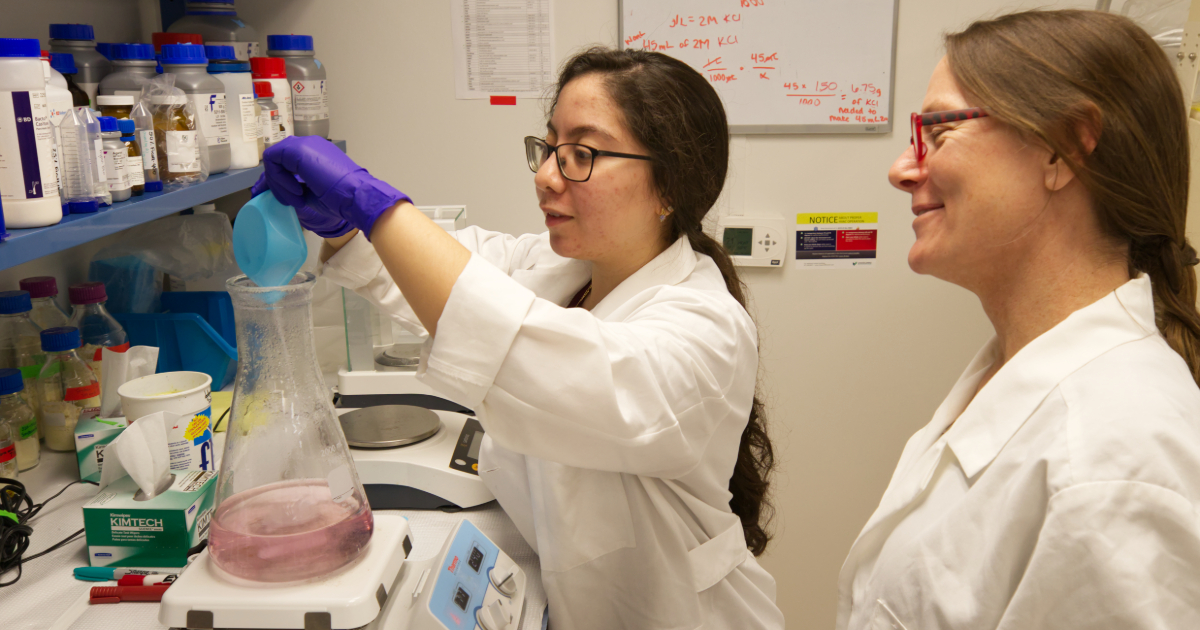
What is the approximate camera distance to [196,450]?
4.11 ft

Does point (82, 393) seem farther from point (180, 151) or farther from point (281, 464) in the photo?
point (281, 464)

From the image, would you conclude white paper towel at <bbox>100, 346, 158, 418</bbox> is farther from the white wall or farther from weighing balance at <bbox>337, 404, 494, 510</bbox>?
the white wall

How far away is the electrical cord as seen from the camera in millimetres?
1130

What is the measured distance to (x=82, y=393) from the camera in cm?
144

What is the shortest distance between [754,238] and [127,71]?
60.4 inches

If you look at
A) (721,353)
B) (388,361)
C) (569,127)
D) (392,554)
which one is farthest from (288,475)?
(388,361)

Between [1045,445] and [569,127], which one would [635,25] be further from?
[1045,445]

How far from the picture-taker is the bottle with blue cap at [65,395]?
142cm

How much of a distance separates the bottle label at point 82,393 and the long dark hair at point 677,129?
3.18 feet

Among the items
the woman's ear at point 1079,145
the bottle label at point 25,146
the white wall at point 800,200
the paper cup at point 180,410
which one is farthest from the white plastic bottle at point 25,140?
the white wall at point 800,200

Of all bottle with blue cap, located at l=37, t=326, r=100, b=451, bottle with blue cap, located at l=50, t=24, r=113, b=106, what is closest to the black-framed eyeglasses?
bottle with blue cap, located at l=50, t=24, r=113, b=106

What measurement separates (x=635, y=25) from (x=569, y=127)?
0.99m

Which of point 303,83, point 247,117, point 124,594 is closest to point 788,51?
point 303,83

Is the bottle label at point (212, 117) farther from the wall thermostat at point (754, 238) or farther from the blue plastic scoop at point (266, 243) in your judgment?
the wall thermostat at point (754, 238)
